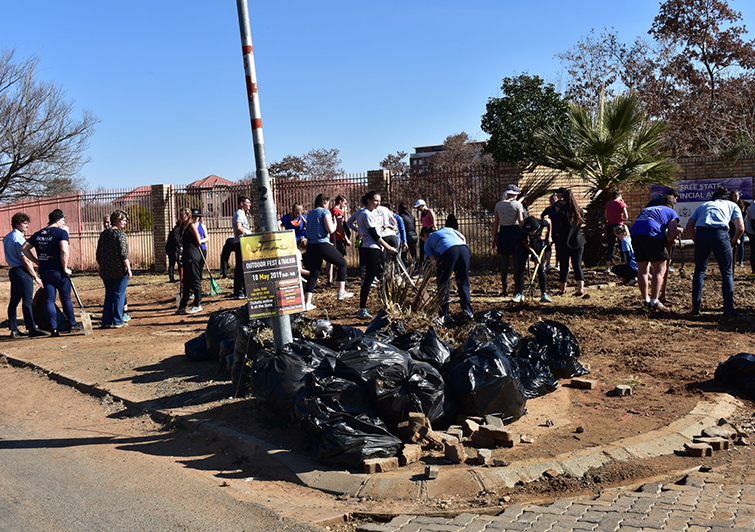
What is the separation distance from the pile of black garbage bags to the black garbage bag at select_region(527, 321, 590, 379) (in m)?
0.01

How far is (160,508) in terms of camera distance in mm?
4371

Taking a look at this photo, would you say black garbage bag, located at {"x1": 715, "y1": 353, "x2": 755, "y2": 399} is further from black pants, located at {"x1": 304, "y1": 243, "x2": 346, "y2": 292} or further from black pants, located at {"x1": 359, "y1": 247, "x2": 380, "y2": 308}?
black pants, located at {"x1": 304, "y1": 243, "x2": 346, "y2": 292}

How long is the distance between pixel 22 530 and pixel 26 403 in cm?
372

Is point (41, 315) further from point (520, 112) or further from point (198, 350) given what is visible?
point (520, 112)

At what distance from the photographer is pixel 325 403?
512 cm

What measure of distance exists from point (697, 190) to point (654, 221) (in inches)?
370

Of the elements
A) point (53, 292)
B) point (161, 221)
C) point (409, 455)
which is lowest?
point (409, 455)

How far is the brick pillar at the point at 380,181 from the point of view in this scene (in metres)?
18.6

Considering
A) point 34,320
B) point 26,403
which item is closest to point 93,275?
point 34,320

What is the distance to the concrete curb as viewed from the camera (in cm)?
461

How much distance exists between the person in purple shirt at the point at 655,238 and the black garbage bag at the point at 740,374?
11.3 ft

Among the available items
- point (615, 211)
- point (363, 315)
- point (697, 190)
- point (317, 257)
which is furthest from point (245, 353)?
point (697, 190)

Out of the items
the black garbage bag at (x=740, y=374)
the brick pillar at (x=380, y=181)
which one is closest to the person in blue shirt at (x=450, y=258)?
the black garbage bag at (x=740, y=374)

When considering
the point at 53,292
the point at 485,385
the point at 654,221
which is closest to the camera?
the point at 485,385
